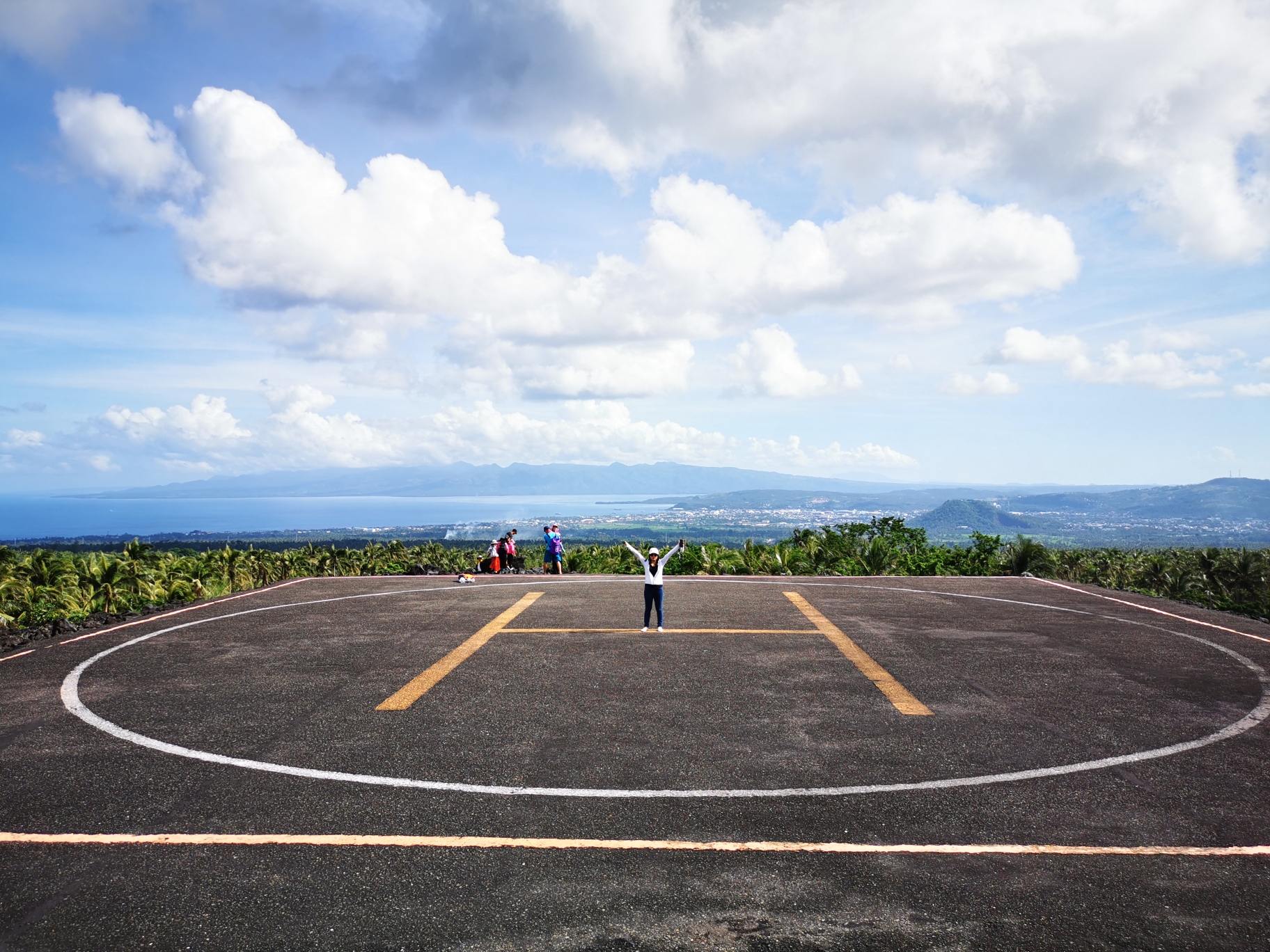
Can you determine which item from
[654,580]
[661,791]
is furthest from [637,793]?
[654,580]

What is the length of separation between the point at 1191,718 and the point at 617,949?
786 centimetres

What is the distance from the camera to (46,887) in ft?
17.0

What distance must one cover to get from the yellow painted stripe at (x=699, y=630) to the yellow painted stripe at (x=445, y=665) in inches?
18.6

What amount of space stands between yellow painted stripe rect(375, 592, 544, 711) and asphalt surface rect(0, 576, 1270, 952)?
0.83 feet

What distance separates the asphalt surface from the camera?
15.6ft

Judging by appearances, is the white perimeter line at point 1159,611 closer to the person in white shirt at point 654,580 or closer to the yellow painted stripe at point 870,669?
the yellow painted stripe at point 870,669

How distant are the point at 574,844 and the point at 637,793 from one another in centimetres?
102

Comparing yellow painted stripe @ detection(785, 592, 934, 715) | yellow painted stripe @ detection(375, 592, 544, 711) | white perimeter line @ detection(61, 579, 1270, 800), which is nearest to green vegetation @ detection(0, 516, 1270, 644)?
yellow painted stripe @ detection(375, 592, 544, 711)

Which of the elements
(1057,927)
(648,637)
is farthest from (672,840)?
(648,637)

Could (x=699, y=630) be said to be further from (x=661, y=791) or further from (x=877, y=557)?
(x=877, y=557)

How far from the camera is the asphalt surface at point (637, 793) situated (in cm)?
475

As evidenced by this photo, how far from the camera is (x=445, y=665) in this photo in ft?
37.0

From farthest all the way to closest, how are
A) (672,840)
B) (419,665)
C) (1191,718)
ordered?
(419,665) < (1191,718) < (672,840)

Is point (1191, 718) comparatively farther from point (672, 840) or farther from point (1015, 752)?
point (672, 840)
